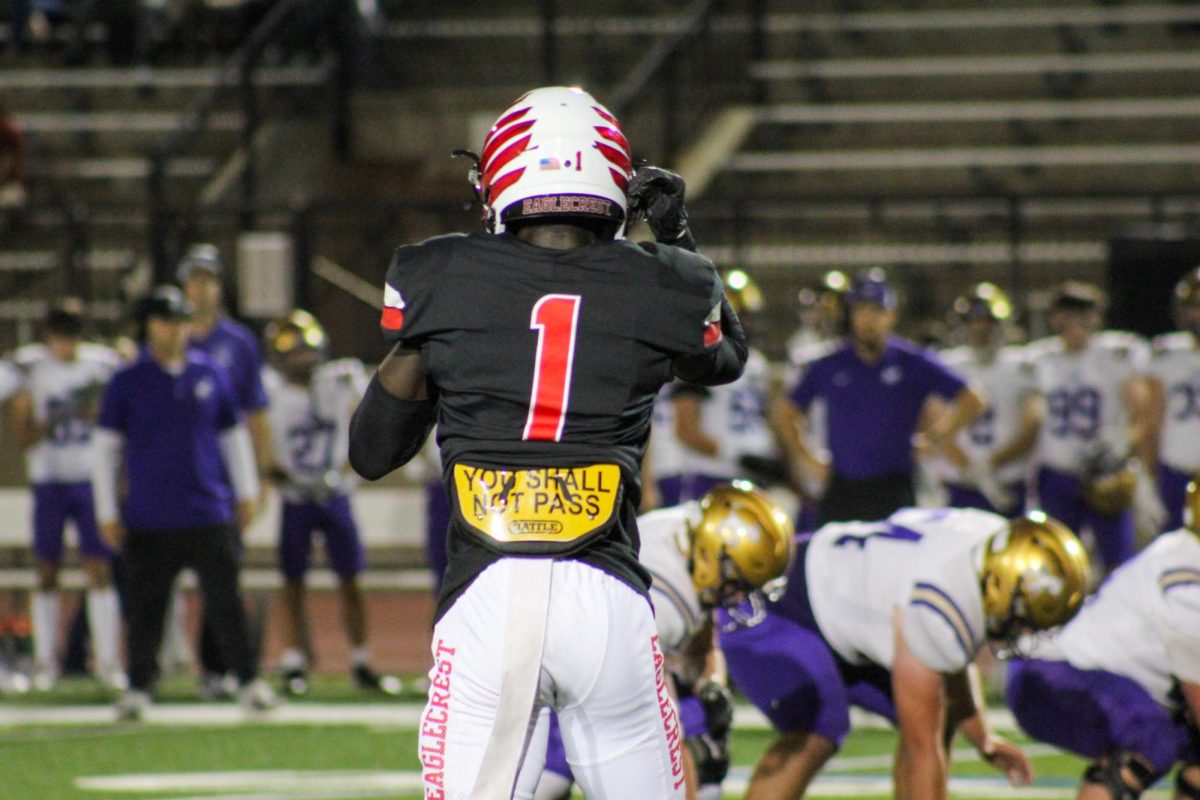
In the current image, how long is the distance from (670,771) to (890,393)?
597 centimetres

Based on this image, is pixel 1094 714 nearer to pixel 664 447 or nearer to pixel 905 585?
pixel 905 585

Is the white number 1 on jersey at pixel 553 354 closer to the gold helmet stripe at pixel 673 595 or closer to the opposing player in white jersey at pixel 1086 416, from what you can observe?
the gold helmet stripe at pixel 673 595

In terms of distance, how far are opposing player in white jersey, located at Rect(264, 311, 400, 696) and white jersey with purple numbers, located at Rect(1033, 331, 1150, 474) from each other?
361 centimetres

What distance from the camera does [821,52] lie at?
17.8 meters

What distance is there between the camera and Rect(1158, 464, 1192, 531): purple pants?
10.7m

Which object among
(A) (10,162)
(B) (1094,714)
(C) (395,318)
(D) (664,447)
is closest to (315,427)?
(D) (664,447)

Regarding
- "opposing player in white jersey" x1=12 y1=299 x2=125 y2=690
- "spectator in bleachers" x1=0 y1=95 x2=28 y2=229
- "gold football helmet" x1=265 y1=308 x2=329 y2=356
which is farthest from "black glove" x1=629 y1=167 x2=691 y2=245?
"spectator in bleachers" x1=0 y1=95 x2=28 y2=229

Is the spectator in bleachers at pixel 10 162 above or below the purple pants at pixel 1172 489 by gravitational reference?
above

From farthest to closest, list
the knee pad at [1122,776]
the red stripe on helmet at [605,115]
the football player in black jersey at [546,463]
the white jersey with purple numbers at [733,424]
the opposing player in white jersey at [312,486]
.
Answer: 1. the white jersey with purple numbers at [733,424]
2. the opposing player in white jersey at [312,486]
3. the knee pad at [1122,776]
4. the red stripe on helmet at [605,115]
5. the football player in black jersey at [546,463]

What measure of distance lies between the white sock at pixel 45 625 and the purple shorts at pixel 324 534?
1.27 m

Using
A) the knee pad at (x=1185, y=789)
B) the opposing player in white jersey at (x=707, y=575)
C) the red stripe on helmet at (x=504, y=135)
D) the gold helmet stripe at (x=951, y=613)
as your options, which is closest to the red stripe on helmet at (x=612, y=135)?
the red stripe on helmet at (x=504, y=135)

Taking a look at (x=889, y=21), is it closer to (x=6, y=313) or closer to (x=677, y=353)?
Result: (x=6, y=313)

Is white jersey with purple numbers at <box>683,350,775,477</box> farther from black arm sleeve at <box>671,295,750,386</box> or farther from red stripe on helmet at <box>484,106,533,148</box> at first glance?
→ red stripe on helmet at <box>484,106,533,148</box>

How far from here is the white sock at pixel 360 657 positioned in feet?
34.3
